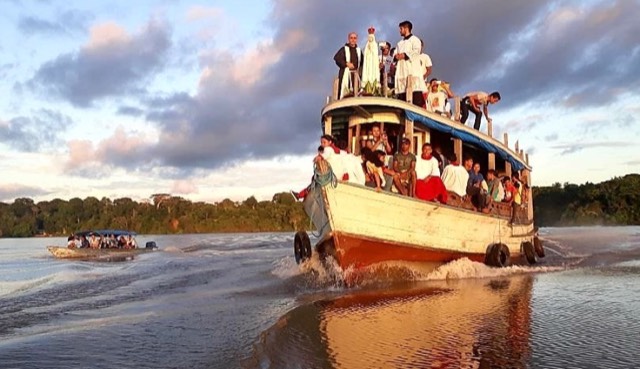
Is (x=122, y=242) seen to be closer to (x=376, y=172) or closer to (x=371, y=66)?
(x=371, y=66)

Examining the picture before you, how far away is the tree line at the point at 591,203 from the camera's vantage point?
71.7m

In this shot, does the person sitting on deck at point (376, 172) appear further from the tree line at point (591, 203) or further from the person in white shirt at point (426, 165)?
the tree line at point (591, 203)

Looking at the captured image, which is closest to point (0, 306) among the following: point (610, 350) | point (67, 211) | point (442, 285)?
point (442, 285)

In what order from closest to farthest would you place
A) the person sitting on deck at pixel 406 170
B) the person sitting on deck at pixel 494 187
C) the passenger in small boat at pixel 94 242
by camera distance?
the person sitting on deck at pixel 406 170 → the person sitting on deck at pixel 494 187 → the passenger in small boat at pixel 94 242

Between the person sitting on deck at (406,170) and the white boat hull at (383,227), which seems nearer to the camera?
the white boat hull at (383,227)

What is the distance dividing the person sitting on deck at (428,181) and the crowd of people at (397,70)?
1.74m

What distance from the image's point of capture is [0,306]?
33.7 ft

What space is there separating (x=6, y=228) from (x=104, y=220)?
29451 mm

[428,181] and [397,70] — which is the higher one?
[397,70]

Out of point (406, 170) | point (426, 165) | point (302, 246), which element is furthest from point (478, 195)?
point (302, 246)

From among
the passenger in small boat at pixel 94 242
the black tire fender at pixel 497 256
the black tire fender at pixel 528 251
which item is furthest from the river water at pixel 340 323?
the passenger in small boat at pixel 94 242

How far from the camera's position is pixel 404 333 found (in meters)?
6.24

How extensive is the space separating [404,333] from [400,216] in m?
5.49

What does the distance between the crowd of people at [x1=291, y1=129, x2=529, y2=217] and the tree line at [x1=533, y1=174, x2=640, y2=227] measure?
218 feet
